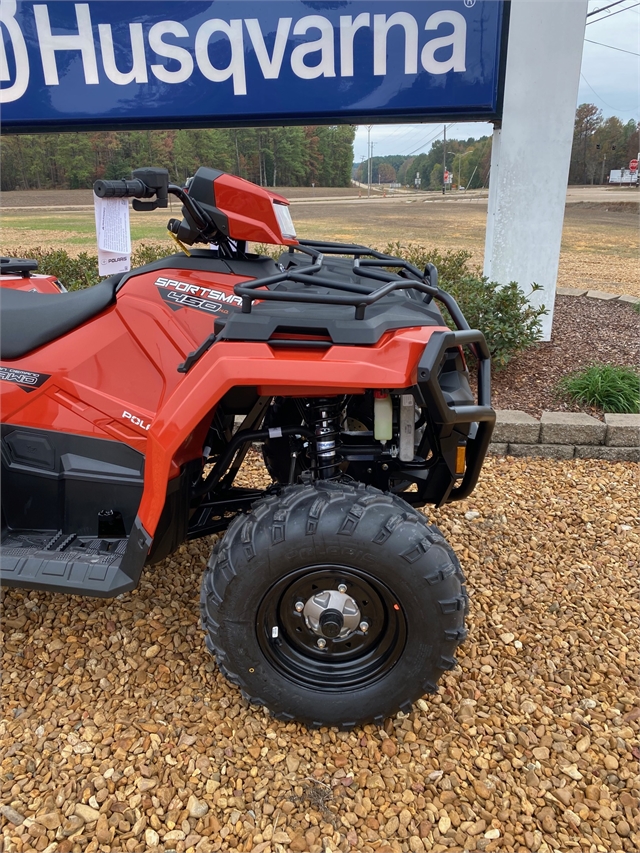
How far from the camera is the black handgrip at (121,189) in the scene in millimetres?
1883

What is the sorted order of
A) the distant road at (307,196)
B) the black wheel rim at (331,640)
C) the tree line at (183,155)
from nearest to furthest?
the black wheel rim at (331,640)
the tree line at (183,155)
the distant road at (307,196)

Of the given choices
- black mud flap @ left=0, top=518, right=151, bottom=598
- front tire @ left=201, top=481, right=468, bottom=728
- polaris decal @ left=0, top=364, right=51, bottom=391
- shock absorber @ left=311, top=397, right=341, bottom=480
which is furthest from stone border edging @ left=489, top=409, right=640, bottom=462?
polaris decal @ left=0, top=364, right=51, bottom=391

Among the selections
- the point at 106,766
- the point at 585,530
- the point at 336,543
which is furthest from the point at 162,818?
the point at 585,530

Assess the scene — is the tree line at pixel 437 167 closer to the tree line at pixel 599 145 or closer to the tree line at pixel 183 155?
the tree line at pixel 599 145

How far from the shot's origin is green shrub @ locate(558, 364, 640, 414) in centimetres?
398

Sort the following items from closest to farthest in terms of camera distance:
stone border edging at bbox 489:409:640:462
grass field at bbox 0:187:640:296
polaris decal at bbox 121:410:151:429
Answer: polaris decal at bbox 121:410:151:429 → stone border edging at bbox 489:409:640:462 → grass field at bbox 0:187:640:296

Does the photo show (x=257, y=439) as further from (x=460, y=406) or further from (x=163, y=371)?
(x=460, y=406)

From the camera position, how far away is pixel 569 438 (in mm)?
3682

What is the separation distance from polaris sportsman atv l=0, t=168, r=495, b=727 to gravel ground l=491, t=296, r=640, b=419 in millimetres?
2227

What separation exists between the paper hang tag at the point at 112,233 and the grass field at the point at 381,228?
6911 mm

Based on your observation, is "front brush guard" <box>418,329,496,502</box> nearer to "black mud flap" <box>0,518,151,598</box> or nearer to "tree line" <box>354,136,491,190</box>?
→ "black mud flap" <box>0,518,151,598</box>

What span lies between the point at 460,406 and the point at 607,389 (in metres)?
2.73

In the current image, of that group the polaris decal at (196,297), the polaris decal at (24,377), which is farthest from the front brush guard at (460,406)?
the polaris decal at (24,377)

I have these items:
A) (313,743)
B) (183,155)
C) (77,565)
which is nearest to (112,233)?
(77,565)
